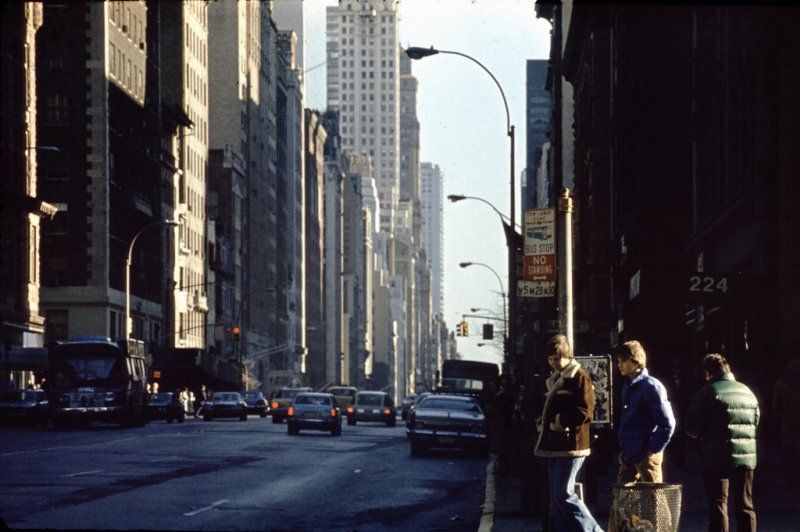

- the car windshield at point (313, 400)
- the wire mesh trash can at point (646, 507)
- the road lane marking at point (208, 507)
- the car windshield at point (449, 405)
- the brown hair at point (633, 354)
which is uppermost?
the brown hair at point (633, 354)

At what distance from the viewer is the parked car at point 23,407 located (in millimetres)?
62469

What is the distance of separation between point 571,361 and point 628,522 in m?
1.80

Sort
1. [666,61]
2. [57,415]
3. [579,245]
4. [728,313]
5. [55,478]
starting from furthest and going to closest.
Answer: [579,245] → [57,415] → [666,61] → [728,313] → [55,478]

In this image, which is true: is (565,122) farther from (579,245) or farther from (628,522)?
(628,522)

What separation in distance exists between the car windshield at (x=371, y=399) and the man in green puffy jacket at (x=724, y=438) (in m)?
65.9

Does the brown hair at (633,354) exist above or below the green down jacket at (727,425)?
above

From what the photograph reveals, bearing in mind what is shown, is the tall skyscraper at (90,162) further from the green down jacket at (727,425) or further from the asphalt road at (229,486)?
the green down jacket at (727,425)

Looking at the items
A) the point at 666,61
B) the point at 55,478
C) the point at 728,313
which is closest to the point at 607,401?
the point at 55,478

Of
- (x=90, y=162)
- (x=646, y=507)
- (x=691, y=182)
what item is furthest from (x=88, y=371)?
(x=646, y=507)

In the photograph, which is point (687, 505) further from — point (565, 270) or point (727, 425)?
point (727, 425)

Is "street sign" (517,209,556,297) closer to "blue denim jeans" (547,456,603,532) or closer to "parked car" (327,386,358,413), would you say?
"blue denim jeans" (547,456,603,532)

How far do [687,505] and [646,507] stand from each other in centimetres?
865

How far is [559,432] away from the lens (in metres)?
14.1

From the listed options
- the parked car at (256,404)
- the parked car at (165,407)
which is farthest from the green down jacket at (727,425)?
the parked car at (256,404)
